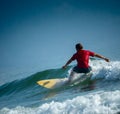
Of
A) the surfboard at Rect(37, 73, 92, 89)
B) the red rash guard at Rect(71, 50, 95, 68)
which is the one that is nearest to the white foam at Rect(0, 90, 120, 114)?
the red rash guard at Rect(71, 50, 95, 68)

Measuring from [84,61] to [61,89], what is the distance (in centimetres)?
187

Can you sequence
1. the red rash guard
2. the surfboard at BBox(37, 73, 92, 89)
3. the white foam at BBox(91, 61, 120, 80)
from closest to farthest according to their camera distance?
the white foam at BBox(91, 61, 120, 80)
the red rash guard
the surfboard at BBox(37, 73, 92, 89)

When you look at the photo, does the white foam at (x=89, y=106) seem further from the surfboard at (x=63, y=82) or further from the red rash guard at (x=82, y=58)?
the surfboard at (x=63, y=82)

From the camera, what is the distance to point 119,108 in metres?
6.20

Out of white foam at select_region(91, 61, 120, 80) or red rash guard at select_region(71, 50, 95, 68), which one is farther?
red rash guard at select_region(71, 50, 95, 68)

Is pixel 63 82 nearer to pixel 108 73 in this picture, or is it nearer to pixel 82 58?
Answer: pixel 82 58

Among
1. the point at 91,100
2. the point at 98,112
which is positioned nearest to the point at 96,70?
the point at 91,100

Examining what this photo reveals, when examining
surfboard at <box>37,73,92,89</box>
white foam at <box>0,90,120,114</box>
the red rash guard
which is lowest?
white foam at <box>0,90,120,114</box>

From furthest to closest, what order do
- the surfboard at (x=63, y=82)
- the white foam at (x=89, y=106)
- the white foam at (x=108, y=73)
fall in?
1. the surfboard at (x=63, y=82)
2. the white foam at (x=108, y=73)
3. the white foam at (x=89, y=106)

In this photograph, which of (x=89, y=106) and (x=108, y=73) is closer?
(x=89, y=106)

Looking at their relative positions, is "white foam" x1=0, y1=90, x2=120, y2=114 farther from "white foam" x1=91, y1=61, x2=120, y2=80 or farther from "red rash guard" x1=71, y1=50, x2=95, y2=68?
"red rash guard" x1=71, y1=50, x2=95, y2=68

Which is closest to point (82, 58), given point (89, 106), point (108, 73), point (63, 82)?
point (108, 73)

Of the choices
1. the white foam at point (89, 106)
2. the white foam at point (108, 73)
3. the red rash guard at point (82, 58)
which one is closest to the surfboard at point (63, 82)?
the white foam at point (108, 73)

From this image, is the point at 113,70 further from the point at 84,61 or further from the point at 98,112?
the point at 98,112
